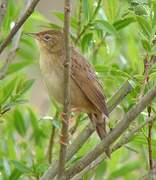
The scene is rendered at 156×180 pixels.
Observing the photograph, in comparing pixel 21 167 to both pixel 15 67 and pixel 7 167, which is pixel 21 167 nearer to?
pixel 7 167

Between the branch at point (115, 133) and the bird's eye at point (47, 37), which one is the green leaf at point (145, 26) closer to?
the branch at point (115, 133)

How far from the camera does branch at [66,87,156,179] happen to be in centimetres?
287

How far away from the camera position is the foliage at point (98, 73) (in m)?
3.41

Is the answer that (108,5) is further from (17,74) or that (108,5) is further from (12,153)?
(12,153)

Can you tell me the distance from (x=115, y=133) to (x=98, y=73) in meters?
0.91

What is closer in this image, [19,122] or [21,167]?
[21,167]

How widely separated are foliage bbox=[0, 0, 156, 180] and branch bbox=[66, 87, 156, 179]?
335mm

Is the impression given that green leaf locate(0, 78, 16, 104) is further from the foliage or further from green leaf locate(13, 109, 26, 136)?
green leaf locate(13, 109, 26, 136)

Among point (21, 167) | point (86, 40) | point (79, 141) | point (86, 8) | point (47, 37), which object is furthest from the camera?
point (47, 37)

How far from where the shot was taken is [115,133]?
2.99m

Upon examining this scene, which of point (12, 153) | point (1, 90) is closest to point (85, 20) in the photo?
point (1, 90)

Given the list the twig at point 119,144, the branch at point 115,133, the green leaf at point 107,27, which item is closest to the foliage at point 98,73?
the green leaf at point 107,27

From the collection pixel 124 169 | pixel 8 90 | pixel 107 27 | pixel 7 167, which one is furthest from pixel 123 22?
pixel 7 167

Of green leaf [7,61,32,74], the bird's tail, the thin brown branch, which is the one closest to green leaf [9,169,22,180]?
the thin brown branch
